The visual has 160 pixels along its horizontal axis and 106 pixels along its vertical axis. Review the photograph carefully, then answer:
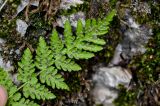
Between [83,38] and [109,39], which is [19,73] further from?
[109,39]

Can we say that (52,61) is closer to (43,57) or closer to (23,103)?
(43,57)

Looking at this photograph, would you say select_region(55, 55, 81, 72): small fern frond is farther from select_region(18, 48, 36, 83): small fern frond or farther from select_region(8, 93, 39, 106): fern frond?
select_region(8, 93, 39, 106): fern frond

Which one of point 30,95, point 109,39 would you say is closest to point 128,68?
point 109,39

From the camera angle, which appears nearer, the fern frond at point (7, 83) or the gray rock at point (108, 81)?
the fern frond at point (7, 83)

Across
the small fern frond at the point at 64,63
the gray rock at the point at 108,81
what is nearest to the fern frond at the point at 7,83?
the small fern frond at the point at 64,63

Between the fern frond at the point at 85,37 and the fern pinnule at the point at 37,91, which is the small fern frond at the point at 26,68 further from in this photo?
the fern frond at the point at 85,37

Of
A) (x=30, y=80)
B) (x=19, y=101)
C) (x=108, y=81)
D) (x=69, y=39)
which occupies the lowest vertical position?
(x=108, y=81)

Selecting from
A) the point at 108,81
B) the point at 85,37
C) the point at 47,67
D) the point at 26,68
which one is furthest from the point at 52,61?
the point at 108,81
